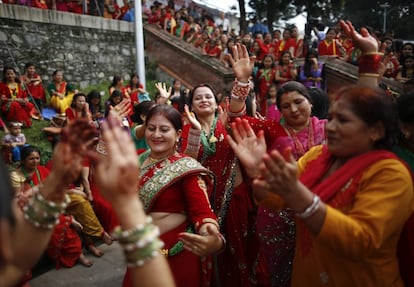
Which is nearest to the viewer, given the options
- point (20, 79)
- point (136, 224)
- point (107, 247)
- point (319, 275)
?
point (136, 224)

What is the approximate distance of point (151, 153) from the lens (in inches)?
82.7

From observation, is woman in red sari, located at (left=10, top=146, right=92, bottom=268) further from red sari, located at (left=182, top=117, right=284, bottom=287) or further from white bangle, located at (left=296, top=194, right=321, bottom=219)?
white bangle, located at (left=296, top=194, right=321, bottom=219)

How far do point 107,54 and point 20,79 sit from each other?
308 cm

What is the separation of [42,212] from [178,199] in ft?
3.07

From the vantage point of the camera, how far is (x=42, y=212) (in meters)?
1.02

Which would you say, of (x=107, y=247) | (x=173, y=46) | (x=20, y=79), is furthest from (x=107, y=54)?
(x=107, y=247)

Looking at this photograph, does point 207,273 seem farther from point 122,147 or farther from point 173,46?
point 173,46

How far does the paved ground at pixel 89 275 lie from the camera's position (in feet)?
10.6

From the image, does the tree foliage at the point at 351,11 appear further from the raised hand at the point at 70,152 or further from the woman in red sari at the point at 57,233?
the raised hand at the point at 70,152

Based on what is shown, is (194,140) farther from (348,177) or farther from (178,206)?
(348,177)

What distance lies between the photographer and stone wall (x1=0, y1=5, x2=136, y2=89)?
23.3 feet

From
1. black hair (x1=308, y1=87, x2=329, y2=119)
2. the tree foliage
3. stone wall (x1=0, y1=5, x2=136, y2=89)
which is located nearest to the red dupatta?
black hair (x1=308, y1=87, x2=329, y2=119)

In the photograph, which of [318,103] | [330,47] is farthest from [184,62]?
[318,103]

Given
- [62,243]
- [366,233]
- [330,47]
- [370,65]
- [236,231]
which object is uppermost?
[370,65]
